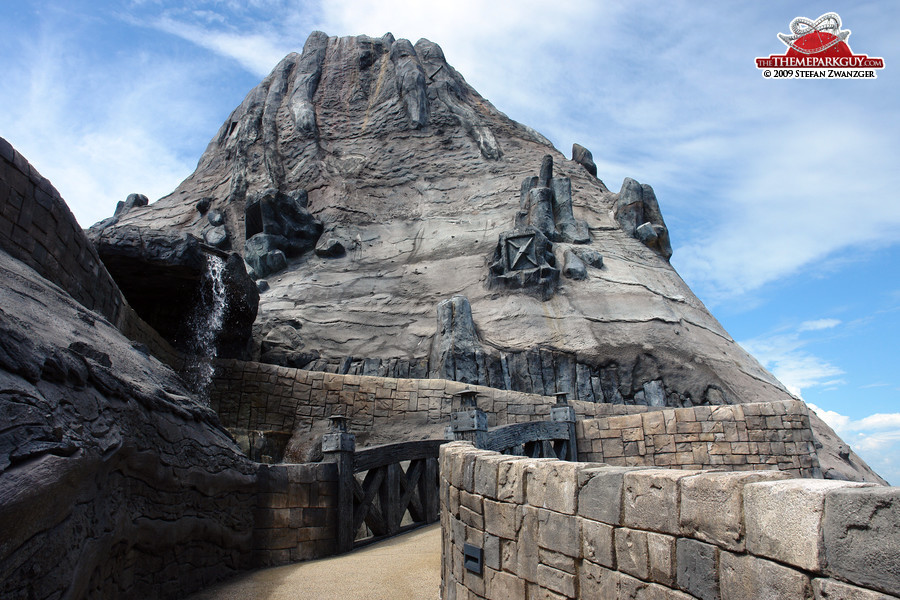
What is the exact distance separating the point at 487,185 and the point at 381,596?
25880 millimetres

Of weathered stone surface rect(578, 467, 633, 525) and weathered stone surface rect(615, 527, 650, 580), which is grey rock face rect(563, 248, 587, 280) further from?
weathered stone surface rect(615, 527, 650, 580)

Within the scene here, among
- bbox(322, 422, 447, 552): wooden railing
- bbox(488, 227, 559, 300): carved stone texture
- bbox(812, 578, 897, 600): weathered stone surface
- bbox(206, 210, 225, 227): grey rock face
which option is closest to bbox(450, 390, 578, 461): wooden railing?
bbox(322, 422, 447, 552): wooden railing

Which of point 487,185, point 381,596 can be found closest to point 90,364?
point 381,596

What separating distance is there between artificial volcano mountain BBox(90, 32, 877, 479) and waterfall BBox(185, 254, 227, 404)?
133cm

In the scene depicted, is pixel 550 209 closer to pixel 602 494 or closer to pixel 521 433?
pixel 521 433

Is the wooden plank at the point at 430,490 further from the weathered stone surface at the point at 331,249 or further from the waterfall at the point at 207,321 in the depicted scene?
the weathered stone surface at the point at 331,249

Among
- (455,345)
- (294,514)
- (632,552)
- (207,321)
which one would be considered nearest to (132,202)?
(207,321)

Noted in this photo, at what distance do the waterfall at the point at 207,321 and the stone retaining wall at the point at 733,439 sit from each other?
30.6ft

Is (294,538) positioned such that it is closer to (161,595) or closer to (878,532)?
(161,595)

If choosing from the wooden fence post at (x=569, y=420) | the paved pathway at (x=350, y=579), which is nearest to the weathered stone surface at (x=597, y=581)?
the paved pathway at (x=350, y=579)

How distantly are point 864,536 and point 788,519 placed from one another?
251 mm

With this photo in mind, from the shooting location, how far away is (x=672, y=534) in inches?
94.9

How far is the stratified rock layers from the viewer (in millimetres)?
18984

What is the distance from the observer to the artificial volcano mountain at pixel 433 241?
18703 mm
